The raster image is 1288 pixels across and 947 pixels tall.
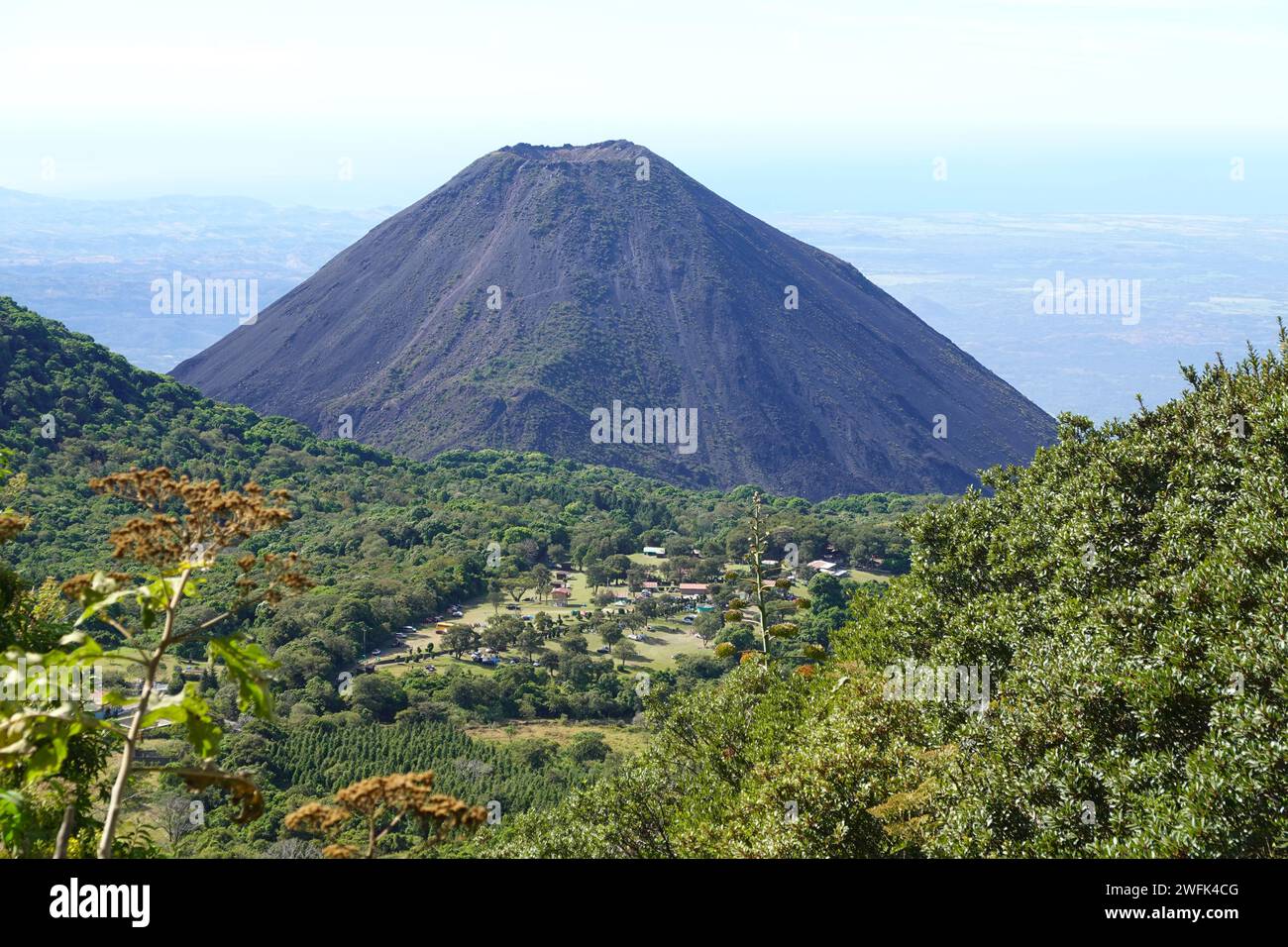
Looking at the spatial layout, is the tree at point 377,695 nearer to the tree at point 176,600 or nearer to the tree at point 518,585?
the tree at point 518,585

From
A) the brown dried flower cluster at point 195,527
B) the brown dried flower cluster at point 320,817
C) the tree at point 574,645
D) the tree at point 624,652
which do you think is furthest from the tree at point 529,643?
the brown dried flower cluster at point 320,817

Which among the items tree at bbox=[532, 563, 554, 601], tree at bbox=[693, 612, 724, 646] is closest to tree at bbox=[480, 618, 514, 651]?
tree at bbox=[693, 612, 724, 646]

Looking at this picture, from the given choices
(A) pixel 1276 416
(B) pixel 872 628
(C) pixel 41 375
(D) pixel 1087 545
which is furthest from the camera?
(C) pixel 41 375

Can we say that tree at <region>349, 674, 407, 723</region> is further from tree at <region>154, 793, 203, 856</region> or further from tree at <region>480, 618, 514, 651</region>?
tree at <region>154, 793, 203, 856</region>

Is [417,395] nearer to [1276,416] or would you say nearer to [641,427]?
[641,427]

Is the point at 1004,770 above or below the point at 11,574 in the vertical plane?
below

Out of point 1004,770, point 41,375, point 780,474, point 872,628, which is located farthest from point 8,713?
point 780,474
